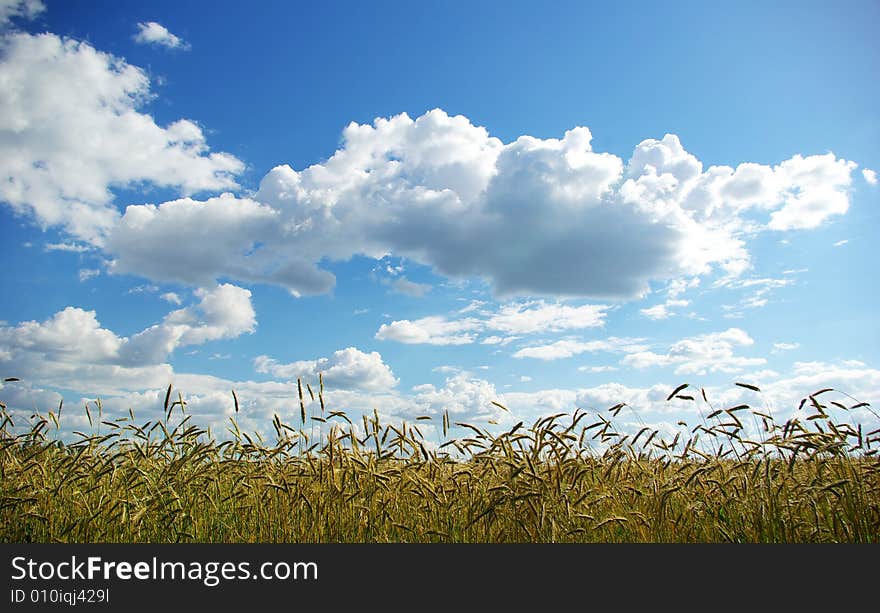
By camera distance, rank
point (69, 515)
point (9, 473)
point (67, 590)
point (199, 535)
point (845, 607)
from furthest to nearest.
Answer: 1. point (9, 473)
2. point (69, 515)
3. point (199, 535)
4. point (67, 590)
5. point (845, 607)

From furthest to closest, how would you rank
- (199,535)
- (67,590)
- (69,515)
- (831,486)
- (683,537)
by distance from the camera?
(69,515)
(199,535)
(683,537)
(831,486)
(67,590)

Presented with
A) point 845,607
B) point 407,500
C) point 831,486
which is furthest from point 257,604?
point 831,486

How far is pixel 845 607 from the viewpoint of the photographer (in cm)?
335

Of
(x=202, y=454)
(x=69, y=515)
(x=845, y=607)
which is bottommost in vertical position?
(x=845, y=607)

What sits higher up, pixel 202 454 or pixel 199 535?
pixel 202 454

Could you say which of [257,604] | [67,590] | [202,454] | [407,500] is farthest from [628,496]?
[67,590]

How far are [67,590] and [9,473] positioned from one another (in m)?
3.67

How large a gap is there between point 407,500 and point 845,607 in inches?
142

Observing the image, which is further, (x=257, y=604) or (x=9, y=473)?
(x=9, y=473)

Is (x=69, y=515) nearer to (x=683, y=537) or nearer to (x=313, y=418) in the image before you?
(x=313, y=418)

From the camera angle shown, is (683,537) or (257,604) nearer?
(257,604)

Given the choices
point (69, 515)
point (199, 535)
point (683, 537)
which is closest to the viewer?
point (683, 537)

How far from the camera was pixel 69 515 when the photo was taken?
18.2 ft

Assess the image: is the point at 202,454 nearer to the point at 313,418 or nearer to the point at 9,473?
the point at 313,418
